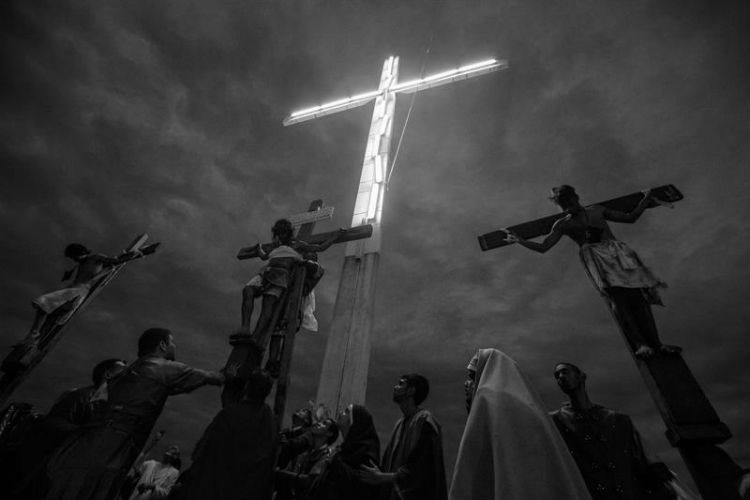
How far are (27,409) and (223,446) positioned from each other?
11.7 feet

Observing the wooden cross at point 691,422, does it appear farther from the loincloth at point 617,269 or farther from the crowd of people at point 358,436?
the loincloth at point 617,269

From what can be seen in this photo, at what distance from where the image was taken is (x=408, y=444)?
296cm

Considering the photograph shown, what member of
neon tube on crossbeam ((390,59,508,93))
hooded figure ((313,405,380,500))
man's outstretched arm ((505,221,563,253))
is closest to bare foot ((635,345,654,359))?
man's outstretched arm ((505,221,563,253))

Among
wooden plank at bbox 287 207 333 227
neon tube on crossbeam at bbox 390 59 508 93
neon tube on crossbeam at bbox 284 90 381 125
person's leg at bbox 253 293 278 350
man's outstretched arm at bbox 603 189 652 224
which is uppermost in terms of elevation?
neon tube on crossbeam at bbox 390 59 508 93

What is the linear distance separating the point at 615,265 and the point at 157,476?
8178mm

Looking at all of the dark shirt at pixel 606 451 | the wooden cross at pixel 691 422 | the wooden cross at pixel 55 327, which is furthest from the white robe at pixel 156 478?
the wooden cross at pixel 691 422

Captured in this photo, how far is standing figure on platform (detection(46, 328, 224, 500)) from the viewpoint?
2346 mm

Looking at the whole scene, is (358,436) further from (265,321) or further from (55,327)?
(55,327)

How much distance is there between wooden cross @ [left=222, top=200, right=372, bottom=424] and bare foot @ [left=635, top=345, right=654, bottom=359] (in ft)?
9.71

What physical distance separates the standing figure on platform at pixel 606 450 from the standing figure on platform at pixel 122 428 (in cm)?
310

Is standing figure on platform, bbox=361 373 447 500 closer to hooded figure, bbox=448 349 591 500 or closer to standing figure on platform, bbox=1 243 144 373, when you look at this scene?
hooded figure, bbox=448 349 591 500

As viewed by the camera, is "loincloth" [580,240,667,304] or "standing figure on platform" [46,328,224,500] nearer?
"standing figure on platform" [46,328,224,500]

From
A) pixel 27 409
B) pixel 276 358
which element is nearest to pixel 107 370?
pixel 27 409

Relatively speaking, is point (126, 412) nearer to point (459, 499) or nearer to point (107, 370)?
point (107, 370)
